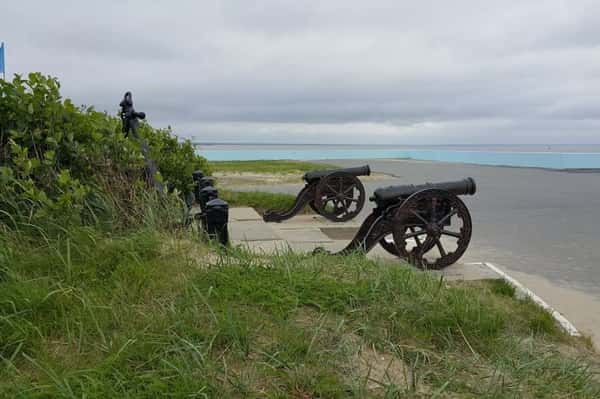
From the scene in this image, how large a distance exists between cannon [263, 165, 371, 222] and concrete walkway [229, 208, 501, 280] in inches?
8.0

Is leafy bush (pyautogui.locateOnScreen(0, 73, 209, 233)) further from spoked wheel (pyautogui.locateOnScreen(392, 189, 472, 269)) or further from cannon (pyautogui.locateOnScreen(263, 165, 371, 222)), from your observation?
cannon (pyautogui.locateOnScreen(263, 165, 371, 222))

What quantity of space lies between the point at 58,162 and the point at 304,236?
4.62m

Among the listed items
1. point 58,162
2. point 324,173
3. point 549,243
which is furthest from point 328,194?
point 58,162

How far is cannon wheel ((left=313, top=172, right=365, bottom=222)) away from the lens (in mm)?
10336

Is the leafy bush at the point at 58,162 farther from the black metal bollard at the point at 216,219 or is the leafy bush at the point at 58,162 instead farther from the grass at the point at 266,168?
the grass at the point at 266,168

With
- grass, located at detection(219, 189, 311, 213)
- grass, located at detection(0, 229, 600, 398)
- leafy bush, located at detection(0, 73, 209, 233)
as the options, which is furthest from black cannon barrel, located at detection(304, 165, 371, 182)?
grass, located at detection(0, 229, 600, 398)

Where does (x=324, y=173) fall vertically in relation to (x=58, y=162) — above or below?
below

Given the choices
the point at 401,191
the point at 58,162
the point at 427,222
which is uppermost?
the point at 58,162

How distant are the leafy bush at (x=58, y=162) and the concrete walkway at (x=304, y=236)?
1.78 meters

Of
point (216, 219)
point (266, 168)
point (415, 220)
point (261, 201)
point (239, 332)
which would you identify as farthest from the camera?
point (266, 168)

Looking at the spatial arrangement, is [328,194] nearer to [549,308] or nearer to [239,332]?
[549,308]

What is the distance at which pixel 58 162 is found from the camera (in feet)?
15.0

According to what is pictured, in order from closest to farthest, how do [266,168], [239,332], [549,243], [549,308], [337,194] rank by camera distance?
[239,332], [549,308], [549,243], [337,194], [266,168]

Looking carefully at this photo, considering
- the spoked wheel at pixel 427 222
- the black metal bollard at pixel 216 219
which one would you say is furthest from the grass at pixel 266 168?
the black metal bollard at pixel 216 219
